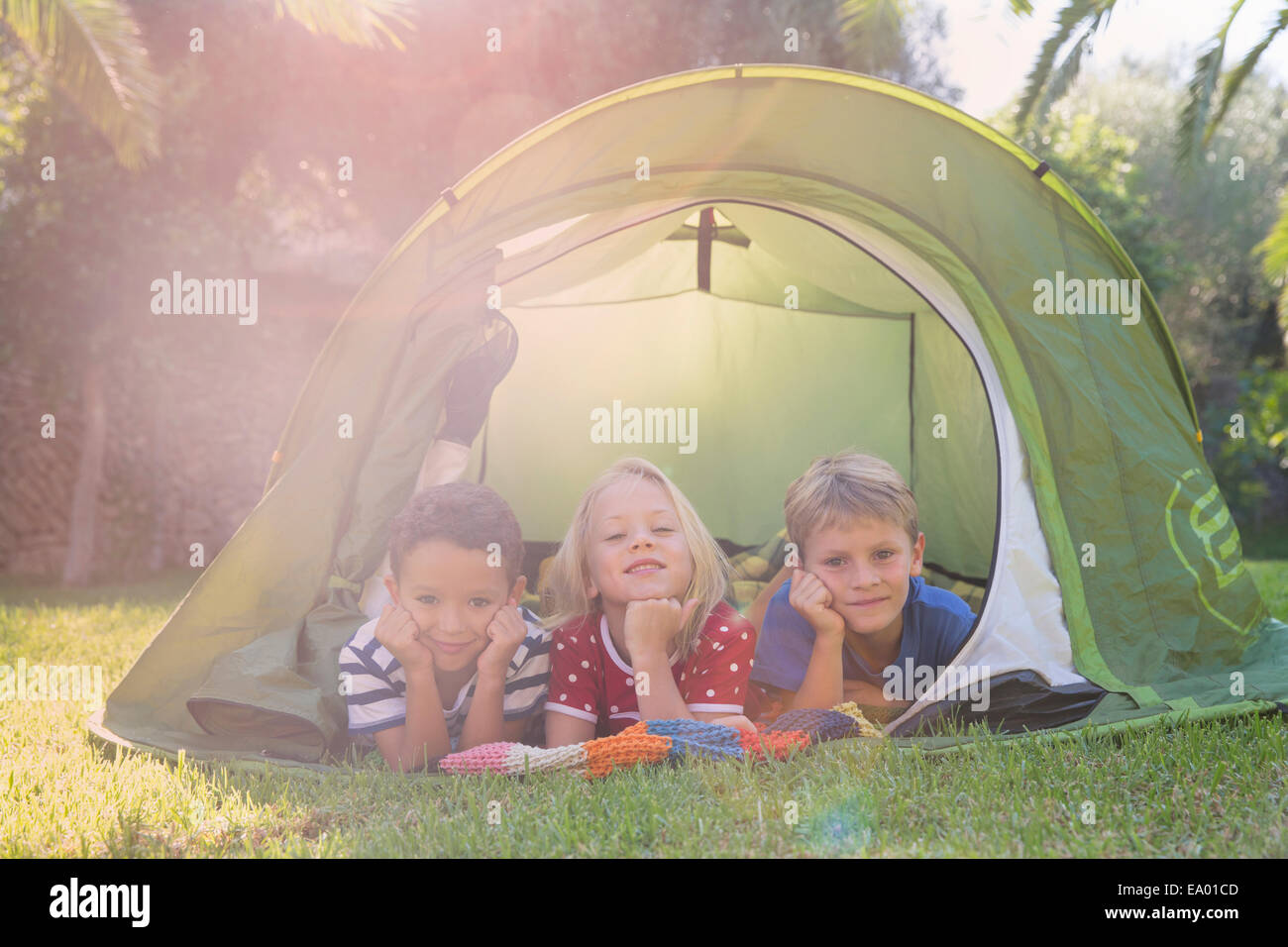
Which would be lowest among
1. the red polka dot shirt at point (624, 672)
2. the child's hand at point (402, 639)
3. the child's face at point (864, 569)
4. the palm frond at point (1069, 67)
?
the red polka dot shirt at point (624, 672)

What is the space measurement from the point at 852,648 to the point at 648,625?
64 cm

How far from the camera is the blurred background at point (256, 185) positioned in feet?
18.3

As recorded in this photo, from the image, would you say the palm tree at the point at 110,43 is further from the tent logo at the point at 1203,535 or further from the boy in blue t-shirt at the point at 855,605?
the tent logo at the point at 1203,535

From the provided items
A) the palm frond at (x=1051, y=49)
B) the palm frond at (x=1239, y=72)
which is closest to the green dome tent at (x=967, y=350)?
the palm frond at (x=1051, y=49)

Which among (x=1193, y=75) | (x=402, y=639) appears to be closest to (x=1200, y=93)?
(x=1193, y=75)

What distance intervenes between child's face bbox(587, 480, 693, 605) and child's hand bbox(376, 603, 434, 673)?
431 mm

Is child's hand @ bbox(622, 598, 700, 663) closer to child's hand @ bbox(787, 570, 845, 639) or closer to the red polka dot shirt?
the red polka dot shirt

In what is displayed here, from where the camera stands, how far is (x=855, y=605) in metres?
2.26

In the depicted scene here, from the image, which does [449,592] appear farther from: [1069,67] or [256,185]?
[256,185]

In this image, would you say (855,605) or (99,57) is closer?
(855,605)

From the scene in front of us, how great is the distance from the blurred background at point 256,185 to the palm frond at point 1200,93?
14mm

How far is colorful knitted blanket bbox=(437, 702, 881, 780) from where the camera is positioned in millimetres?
1937

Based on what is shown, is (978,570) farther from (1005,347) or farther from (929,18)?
(929,18)
